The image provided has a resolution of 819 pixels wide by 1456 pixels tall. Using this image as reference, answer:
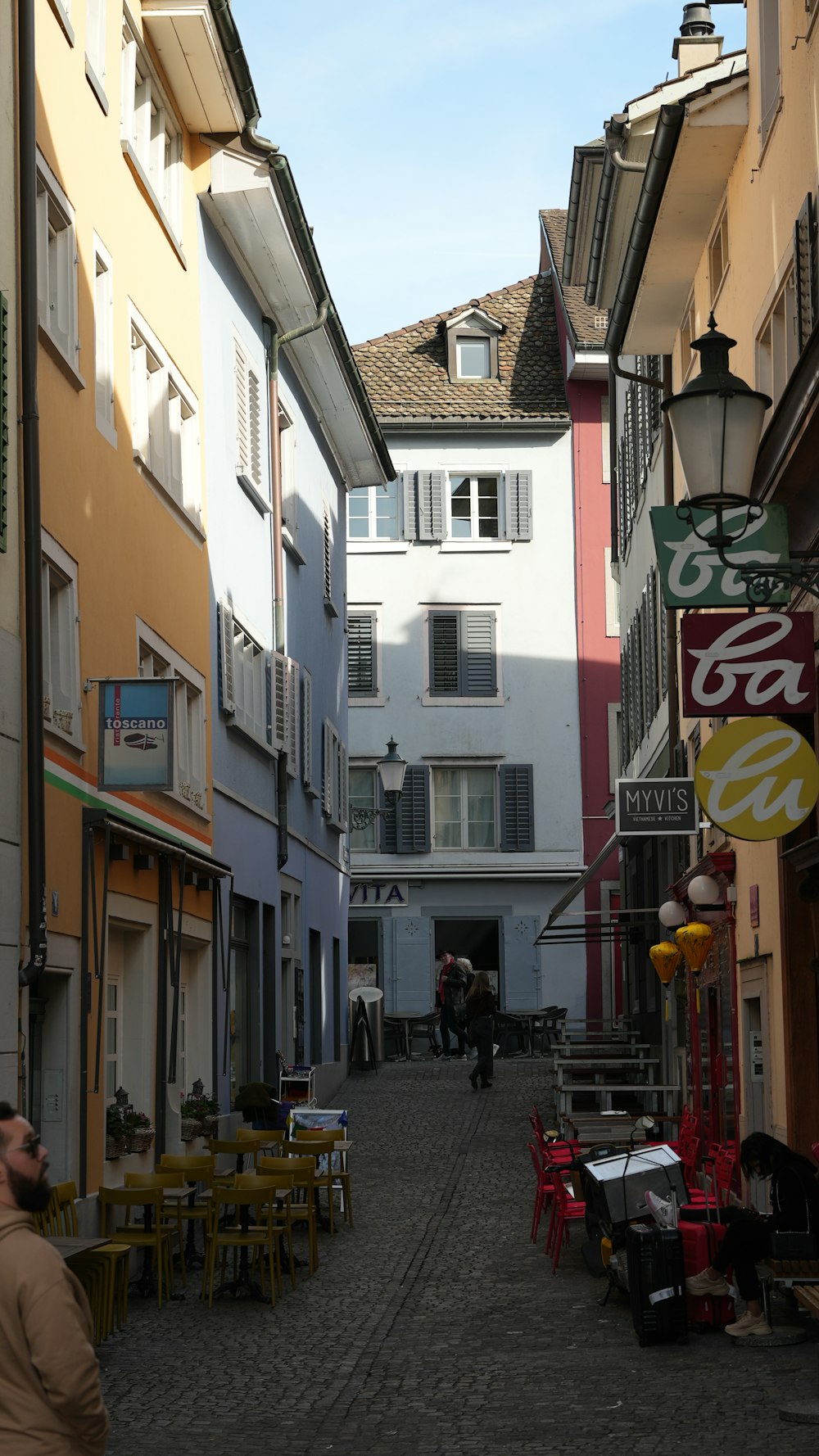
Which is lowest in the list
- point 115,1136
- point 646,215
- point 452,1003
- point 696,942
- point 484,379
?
point 115,1136

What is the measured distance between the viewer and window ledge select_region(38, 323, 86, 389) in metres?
12.7

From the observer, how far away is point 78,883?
13.2 metres

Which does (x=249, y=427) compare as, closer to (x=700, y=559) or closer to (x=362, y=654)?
(x=700, y=559)

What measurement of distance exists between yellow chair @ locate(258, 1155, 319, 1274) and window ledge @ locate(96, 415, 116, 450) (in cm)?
548

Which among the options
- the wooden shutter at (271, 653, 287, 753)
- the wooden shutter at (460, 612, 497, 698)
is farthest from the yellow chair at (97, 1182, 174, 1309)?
the wooden shutter at (460, 612, 497, 698)

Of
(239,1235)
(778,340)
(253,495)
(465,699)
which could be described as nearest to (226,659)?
(253,495)

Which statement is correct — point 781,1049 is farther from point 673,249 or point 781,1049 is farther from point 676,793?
point 673,249

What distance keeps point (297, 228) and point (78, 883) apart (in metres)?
9.41

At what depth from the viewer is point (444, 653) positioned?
1578 inches

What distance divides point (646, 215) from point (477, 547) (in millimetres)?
23966

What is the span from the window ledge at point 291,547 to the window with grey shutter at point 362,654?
49.5ft

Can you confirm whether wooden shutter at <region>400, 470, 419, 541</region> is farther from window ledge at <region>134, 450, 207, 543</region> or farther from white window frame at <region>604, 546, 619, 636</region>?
window ledge at <region>134, 450, 207, 543</region>

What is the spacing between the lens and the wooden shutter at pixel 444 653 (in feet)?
131

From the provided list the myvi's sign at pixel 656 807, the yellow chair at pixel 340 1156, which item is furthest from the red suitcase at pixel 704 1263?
the myvi's sign at pixel 656 807
